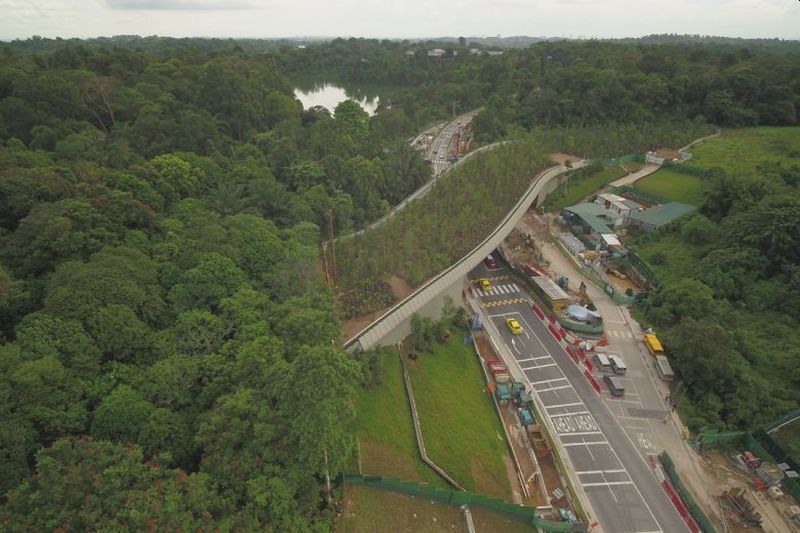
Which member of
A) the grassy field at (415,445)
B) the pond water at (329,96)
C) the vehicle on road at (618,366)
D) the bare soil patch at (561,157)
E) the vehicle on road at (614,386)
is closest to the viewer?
the grassy field at (415,445)

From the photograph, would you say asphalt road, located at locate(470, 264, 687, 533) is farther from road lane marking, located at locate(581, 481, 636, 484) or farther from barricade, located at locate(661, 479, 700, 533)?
barricade, located at locate(661, 479, 700, 533)

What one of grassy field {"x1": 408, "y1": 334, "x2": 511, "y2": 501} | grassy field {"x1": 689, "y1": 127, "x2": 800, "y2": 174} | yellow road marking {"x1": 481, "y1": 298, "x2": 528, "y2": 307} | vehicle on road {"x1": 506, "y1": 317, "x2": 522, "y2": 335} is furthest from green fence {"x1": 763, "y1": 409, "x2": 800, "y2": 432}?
grassy field {"x1": 689, "y1": 127, "x2": 800, "y2": 174}

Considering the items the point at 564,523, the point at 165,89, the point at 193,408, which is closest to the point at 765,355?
the point at 564,523

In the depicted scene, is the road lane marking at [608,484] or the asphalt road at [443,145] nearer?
the road lane marking at [608,484]

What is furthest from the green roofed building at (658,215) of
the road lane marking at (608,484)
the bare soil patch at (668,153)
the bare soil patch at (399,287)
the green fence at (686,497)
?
the road lane marking at (608,484)

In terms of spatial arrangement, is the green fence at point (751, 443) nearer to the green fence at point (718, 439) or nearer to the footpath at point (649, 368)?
the green fence at point (718, 439)

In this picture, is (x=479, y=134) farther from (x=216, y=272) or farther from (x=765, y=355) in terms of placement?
(x=216, y=272)
